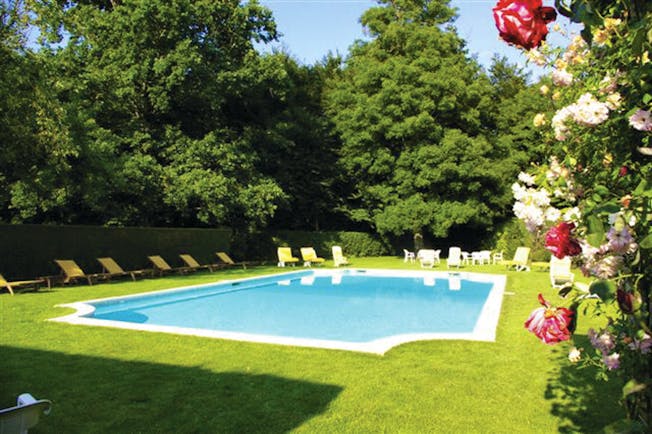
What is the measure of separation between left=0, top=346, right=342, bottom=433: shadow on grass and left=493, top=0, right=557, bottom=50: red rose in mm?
3578

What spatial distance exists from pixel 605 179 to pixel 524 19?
26.9 inches

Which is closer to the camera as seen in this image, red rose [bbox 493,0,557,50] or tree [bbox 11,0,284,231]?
red rose [bbox 493,0,557,50]

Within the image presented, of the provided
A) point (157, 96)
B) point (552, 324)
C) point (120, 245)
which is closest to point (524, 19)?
point (552, 324)

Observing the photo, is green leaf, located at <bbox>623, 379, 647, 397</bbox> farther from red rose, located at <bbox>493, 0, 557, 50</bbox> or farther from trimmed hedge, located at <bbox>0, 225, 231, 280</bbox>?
trimmed hedge, located at <bbox>0, 225, 231, 280</bbox>

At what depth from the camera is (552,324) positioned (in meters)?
1.71

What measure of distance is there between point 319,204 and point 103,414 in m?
26.6

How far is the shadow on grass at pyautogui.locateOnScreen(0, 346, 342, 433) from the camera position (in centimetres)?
425

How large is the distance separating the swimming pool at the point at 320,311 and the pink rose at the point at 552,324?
4.98 meters

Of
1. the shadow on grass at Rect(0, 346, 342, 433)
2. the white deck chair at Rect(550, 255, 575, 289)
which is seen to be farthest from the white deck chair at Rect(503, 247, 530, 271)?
the shadow on grass at Rect(0, 346, 342, 433)

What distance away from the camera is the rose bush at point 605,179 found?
1.45 meters

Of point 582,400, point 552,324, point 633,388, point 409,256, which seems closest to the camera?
point 633,388

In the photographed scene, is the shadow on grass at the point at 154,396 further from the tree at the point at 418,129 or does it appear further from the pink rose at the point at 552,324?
the tree at the point at 418,129

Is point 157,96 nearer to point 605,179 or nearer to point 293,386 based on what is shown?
point 293,386

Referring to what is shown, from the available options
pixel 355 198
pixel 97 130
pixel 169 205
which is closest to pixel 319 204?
pixel 355 198
